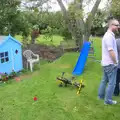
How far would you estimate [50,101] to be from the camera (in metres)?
6.11

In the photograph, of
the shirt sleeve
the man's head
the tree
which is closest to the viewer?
the shirt sleeve

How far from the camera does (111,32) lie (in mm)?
5340

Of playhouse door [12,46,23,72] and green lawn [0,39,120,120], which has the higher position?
playhouse door [12,46,23,72]

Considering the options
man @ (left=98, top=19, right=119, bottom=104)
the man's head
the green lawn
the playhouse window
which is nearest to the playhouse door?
the playhouse window

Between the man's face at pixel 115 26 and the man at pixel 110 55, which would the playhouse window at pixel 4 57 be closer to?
the man at pixel 110 55

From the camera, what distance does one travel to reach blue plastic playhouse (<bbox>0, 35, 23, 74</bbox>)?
8773mm

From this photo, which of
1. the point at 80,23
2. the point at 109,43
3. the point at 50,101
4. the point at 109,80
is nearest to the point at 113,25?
the point at 109,43

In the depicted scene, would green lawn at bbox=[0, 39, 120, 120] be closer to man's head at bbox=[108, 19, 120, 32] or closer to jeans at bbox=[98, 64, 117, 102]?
jeans at bbox=[98, 64, 117, 102]

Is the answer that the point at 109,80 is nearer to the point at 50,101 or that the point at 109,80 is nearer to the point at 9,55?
the point at 50,101

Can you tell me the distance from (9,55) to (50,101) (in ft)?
12.1

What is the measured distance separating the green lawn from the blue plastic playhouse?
83cm

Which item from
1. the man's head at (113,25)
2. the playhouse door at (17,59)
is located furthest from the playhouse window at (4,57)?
the man's head at (113,25)

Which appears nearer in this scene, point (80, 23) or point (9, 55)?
point (9, 55)

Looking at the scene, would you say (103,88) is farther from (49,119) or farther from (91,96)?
(49,119)
